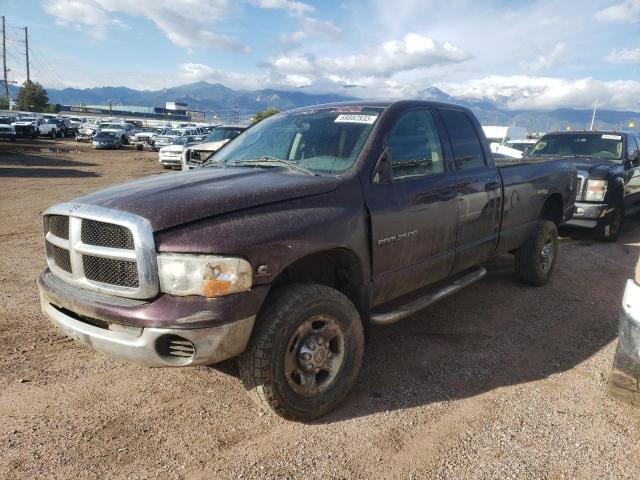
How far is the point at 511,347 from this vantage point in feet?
13.0

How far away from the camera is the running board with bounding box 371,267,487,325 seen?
3.27 metres

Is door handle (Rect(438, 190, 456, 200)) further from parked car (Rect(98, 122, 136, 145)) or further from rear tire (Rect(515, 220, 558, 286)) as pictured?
parked car (Rect(98, 122, 136, 145))

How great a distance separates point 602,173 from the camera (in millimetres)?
7637

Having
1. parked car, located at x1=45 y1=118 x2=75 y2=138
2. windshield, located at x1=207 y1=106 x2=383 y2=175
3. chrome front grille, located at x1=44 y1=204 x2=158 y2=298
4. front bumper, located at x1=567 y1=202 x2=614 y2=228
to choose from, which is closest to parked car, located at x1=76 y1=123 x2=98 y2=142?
parked car, located at x1=45 y1=118 x2=75 y2=138

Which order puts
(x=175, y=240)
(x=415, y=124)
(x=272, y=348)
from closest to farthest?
(x=175, y=240), (x=272, y=348), (x=415, y=124)

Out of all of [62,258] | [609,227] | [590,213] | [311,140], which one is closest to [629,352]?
[311,140]

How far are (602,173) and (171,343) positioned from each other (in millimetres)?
7572

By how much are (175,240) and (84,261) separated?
26.1 inches

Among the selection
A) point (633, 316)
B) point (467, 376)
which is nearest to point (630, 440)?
point (633, 316)

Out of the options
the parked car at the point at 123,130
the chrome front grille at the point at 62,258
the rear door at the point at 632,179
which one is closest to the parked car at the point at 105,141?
the parked car at the point at 123,130

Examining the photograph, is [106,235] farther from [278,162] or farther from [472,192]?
[472,192]

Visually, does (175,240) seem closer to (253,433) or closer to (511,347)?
(253,433)

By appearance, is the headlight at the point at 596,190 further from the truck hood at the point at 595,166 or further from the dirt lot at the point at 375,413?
the dirt lot at the point at 375,413

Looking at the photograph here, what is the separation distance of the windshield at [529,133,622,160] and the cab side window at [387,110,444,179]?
6.37 metres
